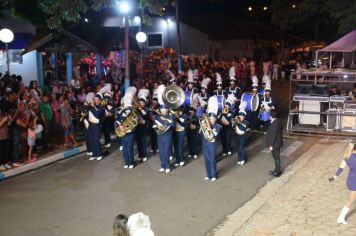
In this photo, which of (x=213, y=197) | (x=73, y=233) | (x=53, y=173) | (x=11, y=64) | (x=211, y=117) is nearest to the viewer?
(x=73, y=233)

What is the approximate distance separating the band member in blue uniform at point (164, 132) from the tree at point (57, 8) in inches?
152

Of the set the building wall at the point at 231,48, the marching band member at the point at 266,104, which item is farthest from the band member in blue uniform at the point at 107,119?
the building wall at the point at 231,48

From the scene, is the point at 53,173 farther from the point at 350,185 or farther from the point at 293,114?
the point at 293,114

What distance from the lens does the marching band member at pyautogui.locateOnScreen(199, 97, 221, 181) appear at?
11625mm

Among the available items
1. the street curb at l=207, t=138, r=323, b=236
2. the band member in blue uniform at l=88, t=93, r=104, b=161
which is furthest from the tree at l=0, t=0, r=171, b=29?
the street curb at l=207, t=138, r=323, b=236

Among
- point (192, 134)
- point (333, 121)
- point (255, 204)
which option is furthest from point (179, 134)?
point (333, 121)

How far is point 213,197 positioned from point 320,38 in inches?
1833

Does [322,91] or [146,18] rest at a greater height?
[146,18]

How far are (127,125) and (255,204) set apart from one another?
14.4 ft

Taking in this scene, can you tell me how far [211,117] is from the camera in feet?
38.4

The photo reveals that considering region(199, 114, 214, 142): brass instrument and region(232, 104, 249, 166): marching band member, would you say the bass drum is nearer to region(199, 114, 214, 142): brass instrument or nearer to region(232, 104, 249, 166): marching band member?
region(232, 104, 249, 166): marching band member

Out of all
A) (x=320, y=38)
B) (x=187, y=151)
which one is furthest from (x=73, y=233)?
(x=320, y=38)

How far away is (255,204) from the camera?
10.0 metres

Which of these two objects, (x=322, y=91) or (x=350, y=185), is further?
(x=322, y=91)
